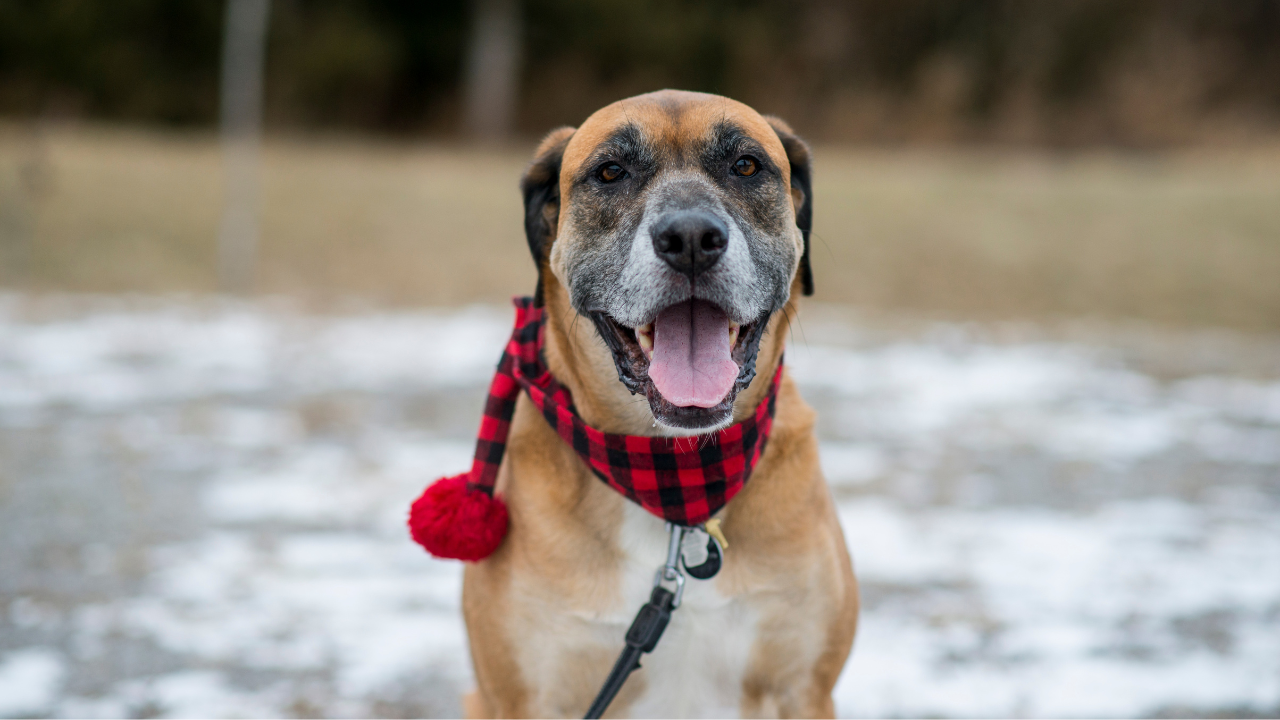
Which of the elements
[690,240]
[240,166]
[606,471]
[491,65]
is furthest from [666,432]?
[491,65]

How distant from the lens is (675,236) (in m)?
2.21

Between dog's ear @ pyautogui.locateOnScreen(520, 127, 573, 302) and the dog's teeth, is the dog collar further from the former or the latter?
dog's ear @ pyautogui.locateOnScreen(520, 127, 573, 302)

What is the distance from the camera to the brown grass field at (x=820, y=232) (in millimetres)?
12023

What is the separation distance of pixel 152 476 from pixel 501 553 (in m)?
3.71

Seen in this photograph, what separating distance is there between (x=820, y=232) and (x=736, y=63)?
1105cm

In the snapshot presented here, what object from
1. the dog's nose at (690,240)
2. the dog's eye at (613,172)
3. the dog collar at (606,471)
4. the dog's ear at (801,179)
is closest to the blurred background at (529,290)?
the dog collar at (606,471)

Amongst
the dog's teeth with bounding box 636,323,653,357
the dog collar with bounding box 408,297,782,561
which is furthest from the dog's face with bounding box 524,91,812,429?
the dog collar with bounding box 408,297,782,561

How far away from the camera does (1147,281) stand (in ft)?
41.5

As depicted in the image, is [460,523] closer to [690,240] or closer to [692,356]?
[692,356]

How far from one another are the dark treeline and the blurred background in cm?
11

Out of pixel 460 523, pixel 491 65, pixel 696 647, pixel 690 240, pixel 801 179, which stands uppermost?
pixel 491 65

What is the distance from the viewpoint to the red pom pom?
2404 mm

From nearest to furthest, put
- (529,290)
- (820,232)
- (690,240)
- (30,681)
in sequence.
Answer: (690,240) → (30,681) → (529,290) → (820,232)

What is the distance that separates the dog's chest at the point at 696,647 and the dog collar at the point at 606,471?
0.17 m
